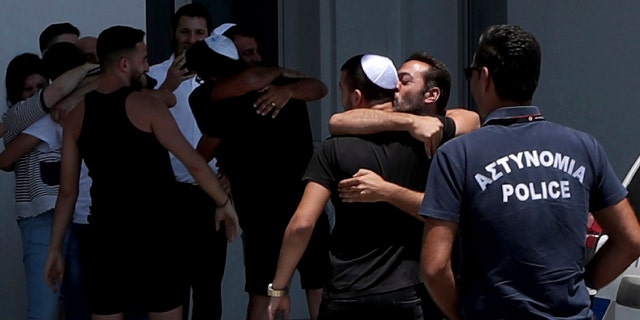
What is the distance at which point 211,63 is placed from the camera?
554cm

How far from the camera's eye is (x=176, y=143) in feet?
17.1

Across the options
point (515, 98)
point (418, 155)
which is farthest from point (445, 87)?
point (515, 98)

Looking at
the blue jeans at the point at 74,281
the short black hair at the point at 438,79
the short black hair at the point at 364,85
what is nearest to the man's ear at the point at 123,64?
the blue jeans at the point at 74,281

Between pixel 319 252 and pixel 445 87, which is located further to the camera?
pixel 319 252

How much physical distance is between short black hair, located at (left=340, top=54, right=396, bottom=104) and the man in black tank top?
1.13 m

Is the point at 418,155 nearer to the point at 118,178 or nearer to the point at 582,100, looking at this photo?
the point at 118,178

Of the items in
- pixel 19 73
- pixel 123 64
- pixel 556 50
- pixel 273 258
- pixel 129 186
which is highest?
pixel 123 64

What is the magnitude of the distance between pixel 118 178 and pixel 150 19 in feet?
9.20

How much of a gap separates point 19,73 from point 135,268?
147cm

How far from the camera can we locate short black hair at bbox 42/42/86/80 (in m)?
5.95

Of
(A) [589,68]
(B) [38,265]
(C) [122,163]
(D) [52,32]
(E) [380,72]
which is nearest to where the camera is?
(E) [380,72]

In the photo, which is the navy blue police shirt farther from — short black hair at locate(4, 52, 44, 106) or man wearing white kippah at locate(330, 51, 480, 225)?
short black hair at locate(4, 52, 44, 106)

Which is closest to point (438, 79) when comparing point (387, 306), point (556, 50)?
point (387, 306)

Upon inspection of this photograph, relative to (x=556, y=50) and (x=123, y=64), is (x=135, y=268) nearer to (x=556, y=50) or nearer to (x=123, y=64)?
(x=123, y=64)
